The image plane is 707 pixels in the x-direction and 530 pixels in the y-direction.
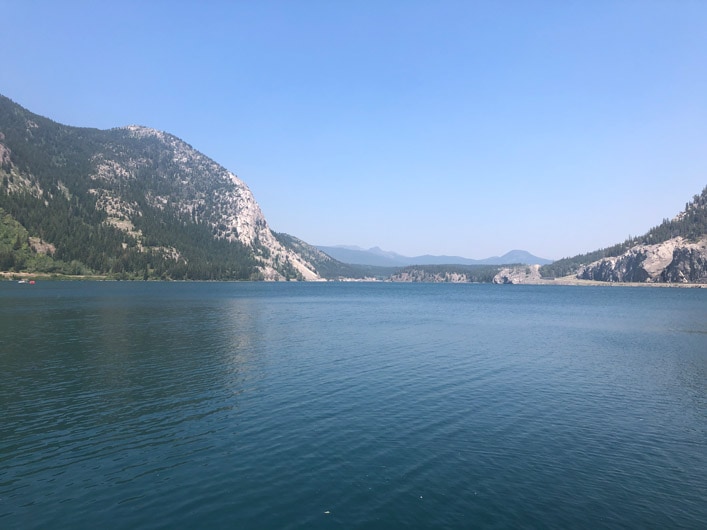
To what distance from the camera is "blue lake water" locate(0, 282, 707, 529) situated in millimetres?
18812

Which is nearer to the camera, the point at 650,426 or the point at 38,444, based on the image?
the point at 38,444

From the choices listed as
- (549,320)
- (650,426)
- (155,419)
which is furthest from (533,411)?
(549,320)

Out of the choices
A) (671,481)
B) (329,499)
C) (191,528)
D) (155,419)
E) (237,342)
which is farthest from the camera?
(237,342)

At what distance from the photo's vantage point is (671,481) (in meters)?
22.3

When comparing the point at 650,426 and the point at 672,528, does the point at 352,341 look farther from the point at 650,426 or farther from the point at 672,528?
the point at 672,528

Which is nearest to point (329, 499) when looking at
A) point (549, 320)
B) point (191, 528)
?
point (191, 528)

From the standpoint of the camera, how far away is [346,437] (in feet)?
90.5

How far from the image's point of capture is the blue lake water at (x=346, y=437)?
18.8 meters

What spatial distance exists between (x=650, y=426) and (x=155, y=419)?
3770 cm

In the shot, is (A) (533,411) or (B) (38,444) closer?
(B) (38,444)

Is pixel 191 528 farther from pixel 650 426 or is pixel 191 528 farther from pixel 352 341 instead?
pixel 352 341

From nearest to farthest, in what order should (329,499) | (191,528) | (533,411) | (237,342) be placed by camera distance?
(191,528), (329,499), (533,411), (237,342)

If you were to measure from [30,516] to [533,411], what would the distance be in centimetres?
3347

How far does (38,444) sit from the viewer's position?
83.4ft
